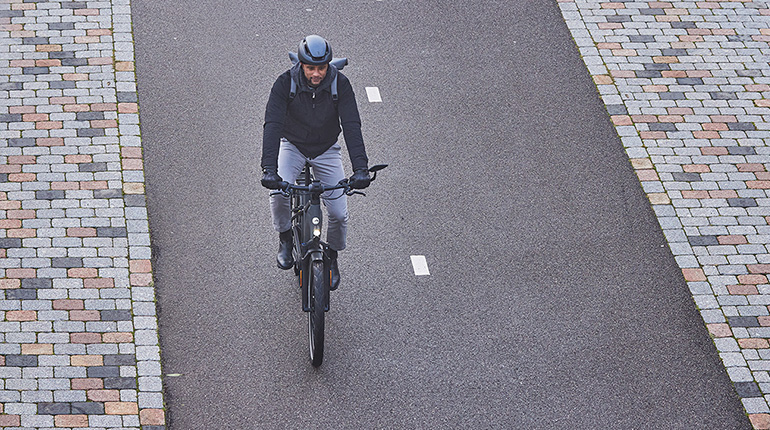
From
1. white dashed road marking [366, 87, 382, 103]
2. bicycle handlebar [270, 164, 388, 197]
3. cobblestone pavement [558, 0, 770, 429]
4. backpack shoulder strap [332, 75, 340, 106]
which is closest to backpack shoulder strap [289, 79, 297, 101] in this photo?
backpack shoulder strap [332, 75, 340, 106]

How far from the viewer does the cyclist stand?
→ 648 cm

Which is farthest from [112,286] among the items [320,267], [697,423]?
[697,423]

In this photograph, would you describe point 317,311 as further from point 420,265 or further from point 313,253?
point 420,265

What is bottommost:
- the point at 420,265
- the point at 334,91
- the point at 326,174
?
the point at 420,265

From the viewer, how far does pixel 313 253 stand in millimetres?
6785

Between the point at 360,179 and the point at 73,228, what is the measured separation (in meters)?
2.78

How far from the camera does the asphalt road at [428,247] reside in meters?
7.02

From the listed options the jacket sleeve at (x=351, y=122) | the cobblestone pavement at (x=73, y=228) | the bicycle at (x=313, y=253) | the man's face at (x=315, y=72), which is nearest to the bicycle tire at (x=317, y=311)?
the bicycle at (x=313, y=253)

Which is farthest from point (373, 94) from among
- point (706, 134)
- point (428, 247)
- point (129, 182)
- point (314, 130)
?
point (706, 134)

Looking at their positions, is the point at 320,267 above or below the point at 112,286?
above

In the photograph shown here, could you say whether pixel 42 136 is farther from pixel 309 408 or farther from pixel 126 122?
pixel 309 408

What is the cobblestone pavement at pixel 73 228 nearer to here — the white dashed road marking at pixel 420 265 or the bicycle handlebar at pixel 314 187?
the bicycle handlebar at pixel 314 187

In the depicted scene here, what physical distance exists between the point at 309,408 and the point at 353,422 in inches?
13.1

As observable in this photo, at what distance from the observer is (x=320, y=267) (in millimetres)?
6715
